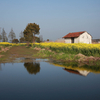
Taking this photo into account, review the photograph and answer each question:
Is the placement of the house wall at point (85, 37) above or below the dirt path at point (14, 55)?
above

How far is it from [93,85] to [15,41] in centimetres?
7319

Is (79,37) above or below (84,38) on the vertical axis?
above

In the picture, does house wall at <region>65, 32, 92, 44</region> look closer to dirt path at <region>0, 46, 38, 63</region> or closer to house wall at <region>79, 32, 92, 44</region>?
house wall at <region>79, 32, 92, 44</region>

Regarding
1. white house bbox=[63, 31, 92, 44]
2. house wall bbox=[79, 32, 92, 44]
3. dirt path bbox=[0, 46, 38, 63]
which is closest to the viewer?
dirt path bbox=[0, 46, 38, 63]

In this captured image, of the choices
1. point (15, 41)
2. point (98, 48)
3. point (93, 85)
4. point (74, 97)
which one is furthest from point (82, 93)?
point (15, 41)

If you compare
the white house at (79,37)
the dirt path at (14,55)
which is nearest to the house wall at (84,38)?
the white house at (79,37)

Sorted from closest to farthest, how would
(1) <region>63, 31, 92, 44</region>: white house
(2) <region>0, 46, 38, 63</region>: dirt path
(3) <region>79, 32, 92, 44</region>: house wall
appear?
1. (2) <region>0, 46, 38, 63</region>: dirt path
2. (1) <region>63, 31, 92, 44</region>: white house
3. (3) <region>79, 32, 92, 44</region>: house wall

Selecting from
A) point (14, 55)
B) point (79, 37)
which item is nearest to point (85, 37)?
point (79, 37)

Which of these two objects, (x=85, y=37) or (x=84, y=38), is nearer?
(x=84, y=38)

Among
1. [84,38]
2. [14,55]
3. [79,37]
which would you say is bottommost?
[14,55]

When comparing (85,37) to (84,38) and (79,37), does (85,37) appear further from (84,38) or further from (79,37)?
(79,37)

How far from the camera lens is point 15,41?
75438mm

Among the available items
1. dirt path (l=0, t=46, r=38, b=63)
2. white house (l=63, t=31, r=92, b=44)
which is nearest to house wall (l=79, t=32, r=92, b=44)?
white house (l=63, t=31, r=92, b=44)

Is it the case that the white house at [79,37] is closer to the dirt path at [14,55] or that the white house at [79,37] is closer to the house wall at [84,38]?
the house wall at [84,38]
